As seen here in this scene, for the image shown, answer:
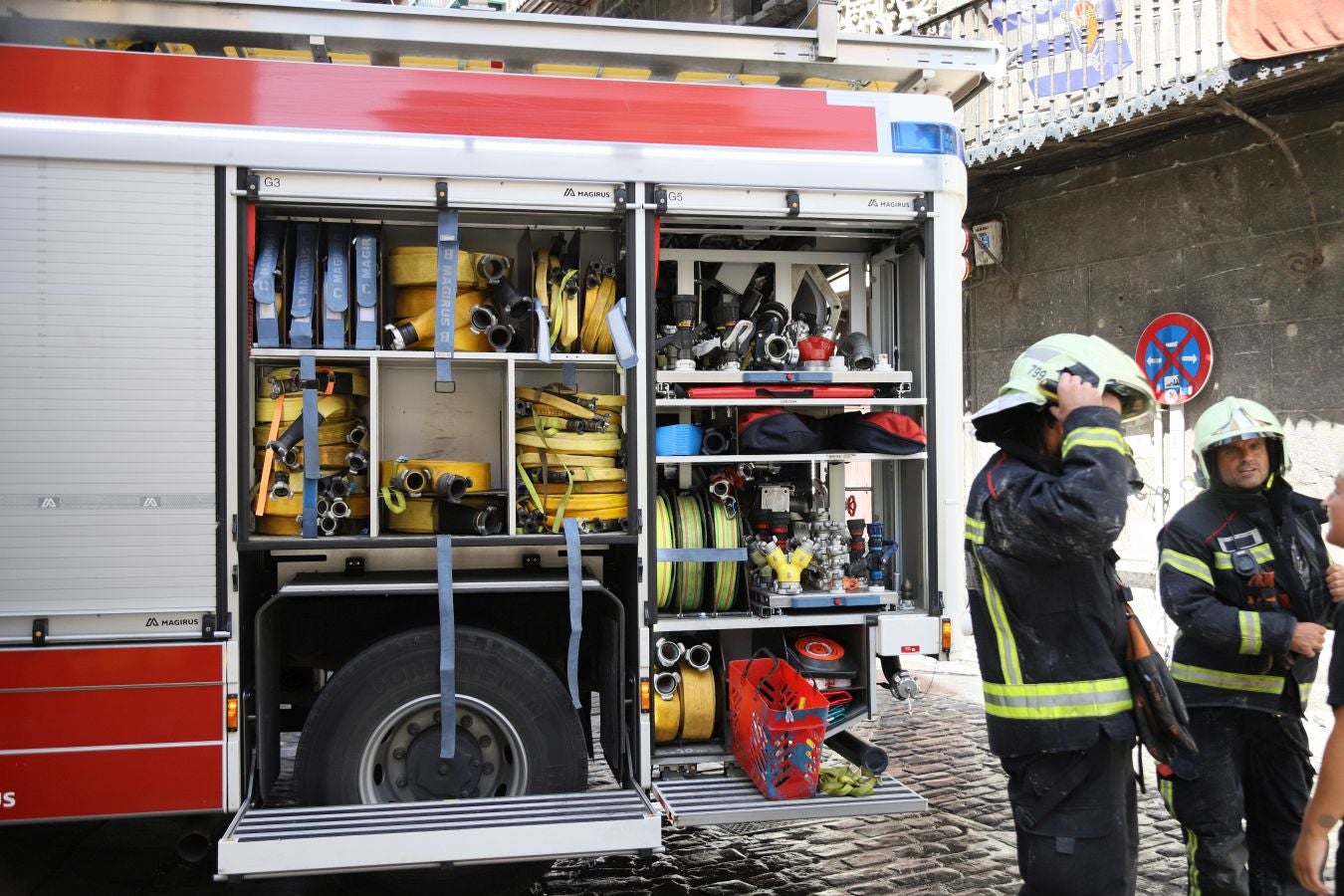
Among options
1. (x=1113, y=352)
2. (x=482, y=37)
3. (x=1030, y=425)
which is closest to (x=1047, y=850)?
(x=1030, y=425)

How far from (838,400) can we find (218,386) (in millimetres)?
2513

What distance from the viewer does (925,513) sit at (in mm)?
4875

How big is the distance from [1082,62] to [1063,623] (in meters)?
8.23

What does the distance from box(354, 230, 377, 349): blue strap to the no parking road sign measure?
7.55 m

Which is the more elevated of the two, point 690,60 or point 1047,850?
point 690,60

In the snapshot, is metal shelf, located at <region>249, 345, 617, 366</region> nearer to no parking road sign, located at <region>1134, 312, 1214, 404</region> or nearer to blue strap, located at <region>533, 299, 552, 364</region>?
blue strap, located at <region>533, 299, 552, 364</region>

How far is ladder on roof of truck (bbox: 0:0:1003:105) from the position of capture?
173 inches

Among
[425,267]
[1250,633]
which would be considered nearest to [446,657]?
[425,267]

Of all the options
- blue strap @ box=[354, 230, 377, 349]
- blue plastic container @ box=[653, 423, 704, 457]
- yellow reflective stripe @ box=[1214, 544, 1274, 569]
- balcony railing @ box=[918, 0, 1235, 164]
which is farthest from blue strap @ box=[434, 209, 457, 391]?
balcony railing @ box=[918, 0, 1235, 164]

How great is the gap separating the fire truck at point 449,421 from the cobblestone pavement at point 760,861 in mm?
699

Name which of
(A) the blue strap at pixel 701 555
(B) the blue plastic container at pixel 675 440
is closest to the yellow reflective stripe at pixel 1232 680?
(A) the blue strap at pixel 701 555

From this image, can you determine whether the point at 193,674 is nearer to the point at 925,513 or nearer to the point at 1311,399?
the point at 925,513

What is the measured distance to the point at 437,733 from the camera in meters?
4.45

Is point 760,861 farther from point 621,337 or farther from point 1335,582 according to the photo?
point 1335,582
